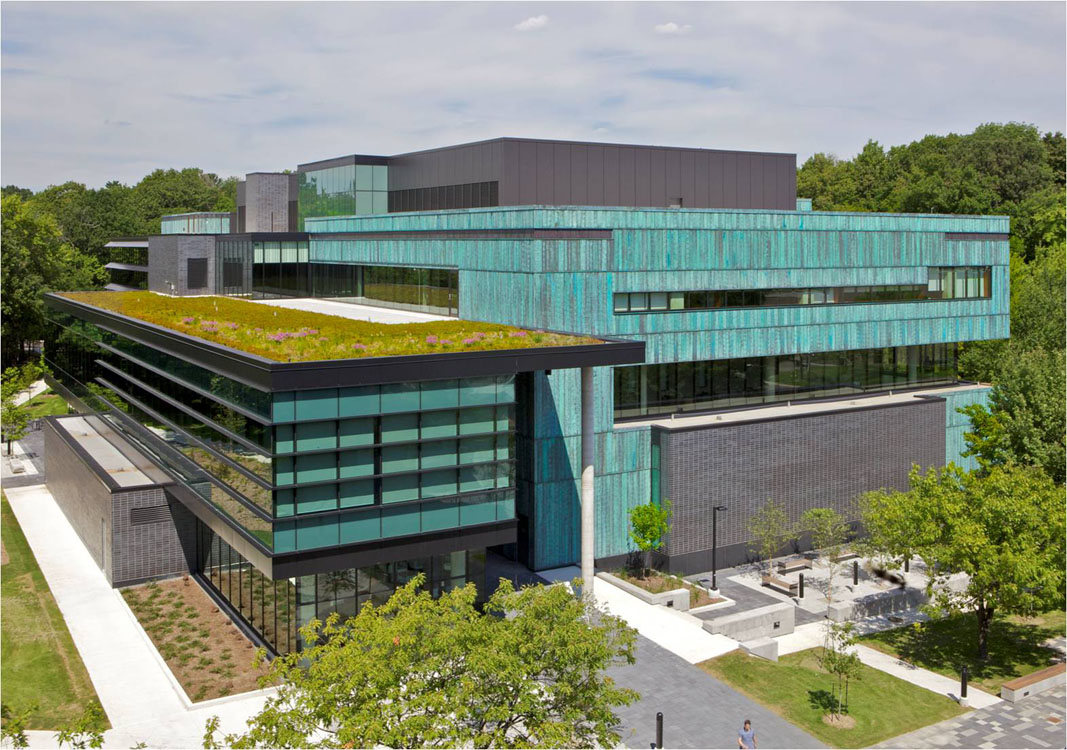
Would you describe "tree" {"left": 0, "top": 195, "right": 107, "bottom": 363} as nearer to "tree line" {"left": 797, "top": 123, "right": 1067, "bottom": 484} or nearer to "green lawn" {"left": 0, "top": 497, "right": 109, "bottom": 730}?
"green lawn" {"left": 0, "top": 497, "right": 109, "bottom": 730}

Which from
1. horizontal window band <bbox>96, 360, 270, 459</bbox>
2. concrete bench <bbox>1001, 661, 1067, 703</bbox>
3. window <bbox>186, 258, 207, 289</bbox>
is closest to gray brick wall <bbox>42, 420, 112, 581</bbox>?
horizontal window band <bbox>96, 360, 270, 459</bbox>

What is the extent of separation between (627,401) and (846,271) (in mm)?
12196

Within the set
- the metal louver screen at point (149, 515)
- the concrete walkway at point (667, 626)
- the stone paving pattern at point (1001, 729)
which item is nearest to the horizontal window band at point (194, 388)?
the metal louver screen at point (149, 515)

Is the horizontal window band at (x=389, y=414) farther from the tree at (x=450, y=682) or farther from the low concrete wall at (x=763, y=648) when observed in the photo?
the low concrete wall at (x=763, y=648)

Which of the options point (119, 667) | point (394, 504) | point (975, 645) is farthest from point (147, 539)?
point (975, 645)

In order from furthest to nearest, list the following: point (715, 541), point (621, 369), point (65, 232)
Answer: point (65, 232) < point (621, 369) < point (715, 541)

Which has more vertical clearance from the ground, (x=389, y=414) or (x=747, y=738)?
(x=389, y=414)

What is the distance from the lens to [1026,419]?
1779 inches

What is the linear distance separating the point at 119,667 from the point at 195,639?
9.04 feet

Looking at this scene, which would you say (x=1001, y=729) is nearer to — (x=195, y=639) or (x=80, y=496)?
(x=195, y=639)

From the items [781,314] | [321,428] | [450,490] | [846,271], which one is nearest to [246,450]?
[321,428]

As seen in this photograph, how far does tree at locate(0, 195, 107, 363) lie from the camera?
90125mm

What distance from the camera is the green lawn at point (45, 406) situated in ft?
265

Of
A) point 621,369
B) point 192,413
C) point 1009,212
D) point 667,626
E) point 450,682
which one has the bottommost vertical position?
point 667,626
